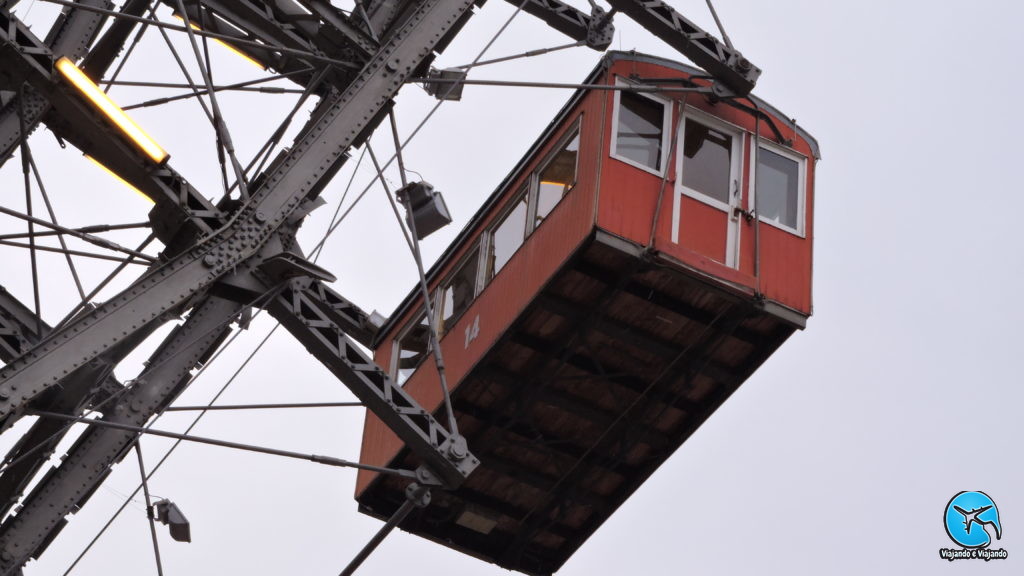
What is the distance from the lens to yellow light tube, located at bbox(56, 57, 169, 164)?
14.9 m

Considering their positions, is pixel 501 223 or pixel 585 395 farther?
pixel 501 223

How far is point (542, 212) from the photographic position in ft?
68.1

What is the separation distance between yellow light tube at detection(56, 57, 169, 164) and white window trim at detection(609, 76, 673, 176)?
6034 millimetres

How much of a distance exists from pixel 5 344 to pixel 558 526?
31.7ft

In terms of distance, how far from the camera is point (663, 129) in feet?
66.8

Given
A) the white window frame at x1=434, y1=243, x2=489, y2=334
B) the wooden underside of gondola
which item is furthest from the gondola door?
the white window frame at x1=434, y1=243, x2=489, y2=334

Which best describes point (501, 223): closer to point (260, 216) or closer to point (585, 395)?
point (585, 395)

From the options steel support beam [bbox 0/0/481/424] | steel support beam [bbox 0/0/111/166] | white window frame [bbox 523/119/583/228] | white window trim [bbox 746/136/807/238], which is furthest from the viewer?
white window frame [bbox 523/119/583/228]

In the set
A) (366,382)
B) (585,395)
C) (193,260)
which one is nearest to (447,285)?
(585,395)

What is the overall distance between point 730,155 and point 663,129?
925 millimetres

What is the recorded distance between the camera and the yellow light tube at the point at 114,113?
1495cm

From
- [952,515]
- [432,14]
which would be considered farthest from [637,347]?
[952,515]

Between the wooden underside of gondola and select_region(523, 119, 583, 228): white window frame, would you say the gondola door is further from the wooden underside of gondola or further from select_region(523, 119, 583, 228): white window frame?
select_region(523, 119, 583, 228): white window frame

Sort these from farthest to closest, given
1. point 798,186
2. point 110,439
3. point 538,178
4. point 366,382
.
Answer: point 538,178
point 798,186
point 110,439
point 366,382
